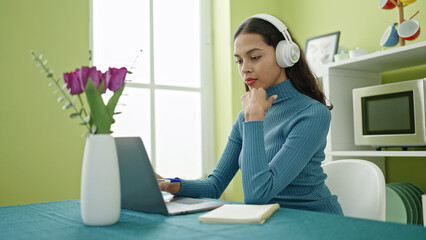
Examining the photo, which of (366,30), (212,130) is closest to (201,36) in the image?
(212,130)

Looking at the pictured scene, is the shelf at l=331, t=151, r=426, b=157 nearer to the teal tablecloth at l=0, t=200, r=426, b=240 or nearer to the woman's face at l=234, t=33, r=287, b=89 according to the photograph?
the woman's face at l=234, t=33, r=287, b=89

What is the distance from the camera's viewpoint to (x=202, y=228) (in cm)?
76

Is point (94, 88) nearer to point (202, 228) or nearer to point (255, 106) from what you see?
point (202, 228)

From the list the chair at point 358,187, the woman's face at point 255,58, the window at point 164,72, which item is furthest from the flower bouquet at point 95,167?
the window at point 164,72

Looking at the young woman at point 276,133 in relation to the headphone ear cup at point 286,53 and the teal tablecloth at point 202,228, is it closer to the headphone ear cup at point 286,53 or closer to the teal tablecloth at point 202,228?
the headphone ear cup at point 286,53

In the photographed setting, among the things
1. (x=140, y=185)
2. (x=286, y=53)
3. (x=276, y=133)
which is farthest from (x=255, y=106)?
(x=140, y=185)

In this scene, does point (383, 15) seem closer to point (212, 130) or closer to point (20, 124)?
point (212, 130)

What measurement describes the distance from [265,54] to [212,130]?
196 centimetres

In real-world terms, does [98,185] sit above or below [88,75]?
below

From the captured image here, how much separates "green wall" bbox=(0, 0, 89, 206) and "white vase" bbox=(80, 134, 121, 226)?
173 cm

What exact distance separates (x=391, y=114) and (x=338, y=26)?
1012 mm

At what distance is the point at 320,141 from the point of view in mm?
1164

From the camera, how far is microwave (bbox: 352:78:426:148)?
79.2 inches

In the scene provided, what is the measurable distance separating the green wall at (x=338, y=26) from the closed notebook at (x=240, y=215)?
1.92m
